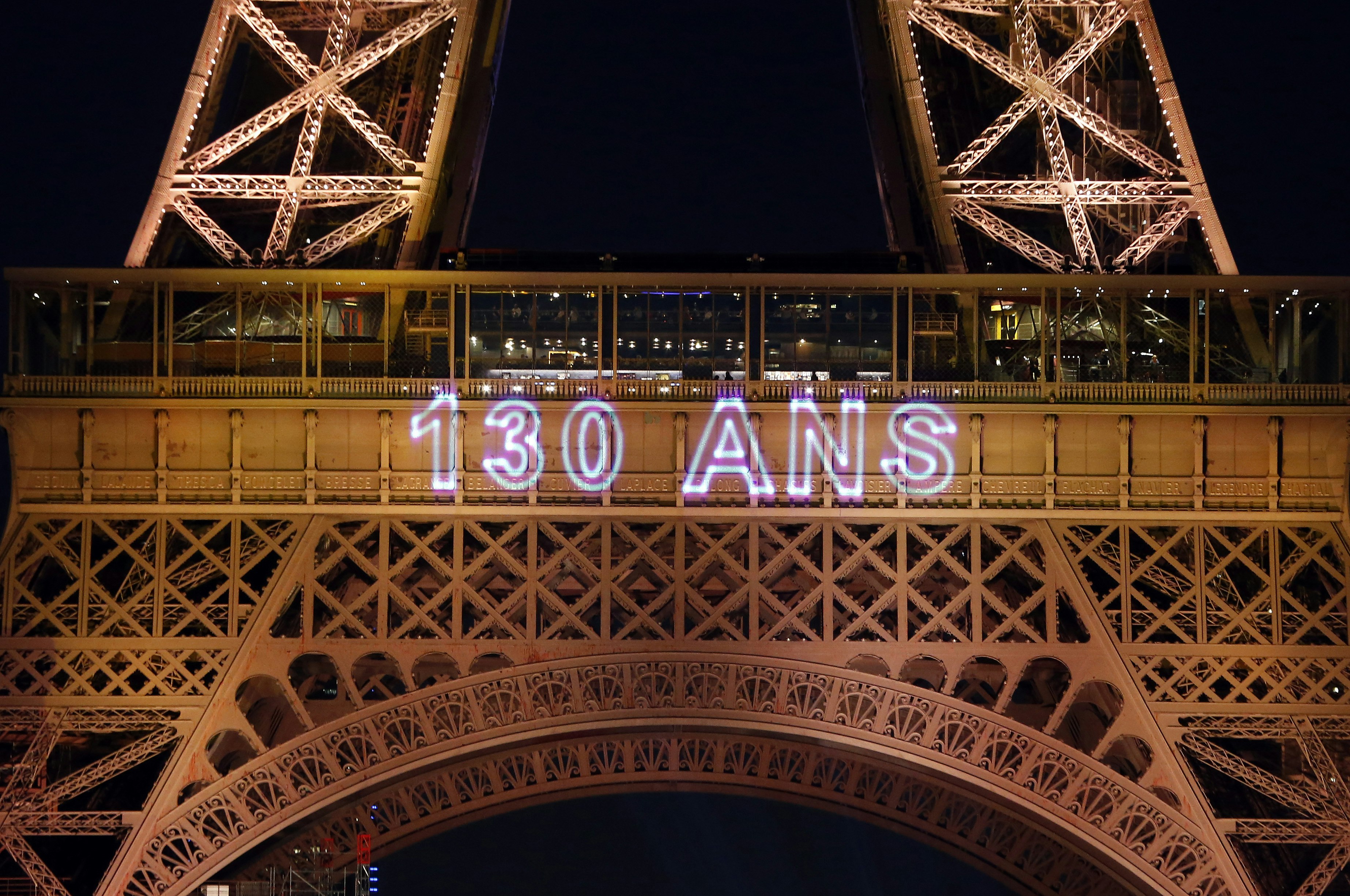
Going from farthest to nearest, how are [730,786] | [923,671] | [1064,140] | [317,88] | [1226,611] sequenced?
1. [1064,140]
2. [923,671]
3. [730,786]
4. [317,88]
5. [1226,611]

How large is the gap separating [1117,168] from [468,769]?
54.3ft

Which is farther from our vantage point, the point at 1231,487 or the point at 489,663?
the point at 489,663

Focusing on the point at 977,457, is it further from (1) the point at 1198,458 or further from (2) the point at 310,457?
(2) the point at 310,457

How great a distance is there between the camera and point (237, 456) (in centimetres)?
3300

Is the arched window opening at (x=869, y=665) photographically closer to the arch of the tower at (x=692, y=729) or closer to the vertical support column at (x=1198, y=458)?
the arch of the tower at (x=692, y=729)

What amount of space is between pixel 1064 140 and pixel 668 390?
1120 cm

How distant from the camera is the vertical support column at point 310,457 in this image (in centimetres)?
3294

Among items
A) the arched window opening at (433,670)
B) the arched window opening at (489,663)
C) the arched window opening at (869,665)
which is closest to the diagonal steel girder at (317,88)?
the arched window opening at (433,670)

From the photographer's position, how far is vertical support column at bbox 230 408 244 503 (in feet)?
108

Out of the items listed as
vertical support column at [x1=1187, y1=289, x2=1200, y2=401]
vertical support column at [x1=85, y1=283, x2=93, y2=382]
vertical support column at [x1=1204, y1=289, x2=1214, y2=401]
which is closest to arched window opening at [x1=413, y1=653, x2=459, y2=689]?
vertical support column at [x1=85, y1=283, x2=93, y2=382]

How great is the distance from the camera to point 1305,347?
115ft

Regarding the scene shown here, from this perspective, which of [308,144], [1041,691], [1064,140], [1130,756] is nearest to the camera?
[1130,756]

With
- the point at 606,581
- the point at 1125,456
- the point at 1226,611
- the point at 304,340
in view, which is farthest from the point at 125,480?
the point at 1226,611

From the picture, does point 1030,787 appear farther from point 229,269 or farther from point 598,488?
point 229,269
